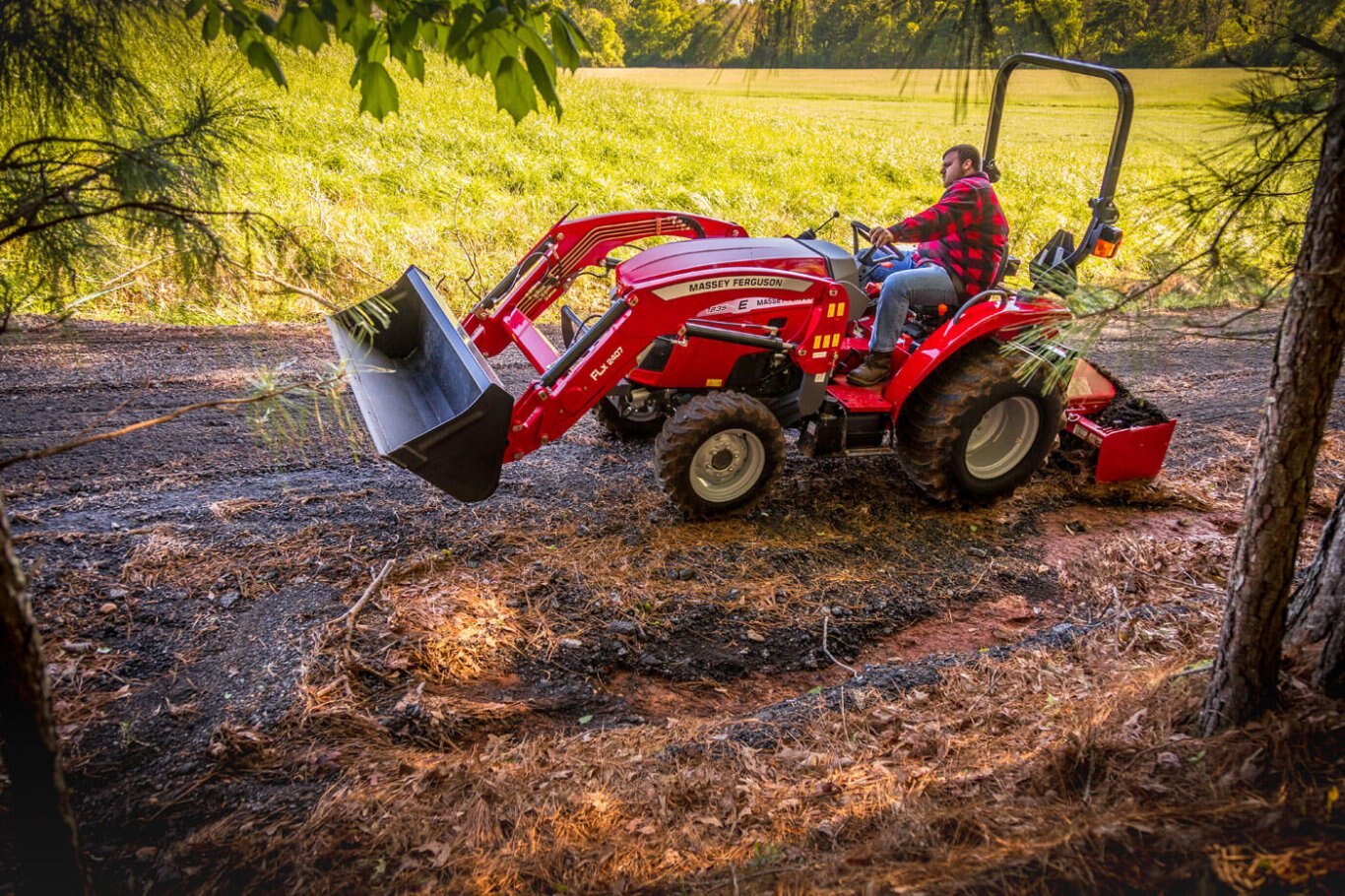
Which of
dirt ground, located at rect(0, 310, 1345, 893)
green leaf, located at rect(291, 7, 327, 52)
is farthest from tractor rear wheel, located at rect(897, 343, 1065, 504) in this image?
green leaf, located at rect(291, 7, 327, 52)

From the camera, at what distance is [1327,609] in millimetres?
2689

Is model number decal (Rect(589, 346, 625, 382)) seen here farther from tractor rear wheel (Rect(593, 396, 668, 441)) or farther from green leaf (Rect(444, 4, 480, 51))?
green leaf (Rect(444, 4, 480, 51))

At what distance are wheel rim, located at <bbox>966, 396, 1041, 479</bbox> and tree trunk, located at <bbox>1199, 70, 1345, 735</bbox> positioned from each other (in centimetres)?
272

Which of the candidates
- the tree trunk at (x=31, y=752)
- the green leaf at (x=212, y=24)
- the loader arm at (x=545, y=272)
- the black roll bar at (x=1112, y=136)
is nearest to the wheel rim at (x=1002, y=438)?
the black roll bar at (x=1112, y=136)

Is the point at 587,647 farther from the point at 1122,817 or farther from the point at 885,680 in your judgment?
the point at 1122,817

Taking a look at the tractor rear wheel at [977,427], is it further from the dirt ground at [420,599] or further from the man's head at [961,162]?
the man's head at [961,162]

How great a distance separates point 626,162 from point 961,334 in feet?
31.9

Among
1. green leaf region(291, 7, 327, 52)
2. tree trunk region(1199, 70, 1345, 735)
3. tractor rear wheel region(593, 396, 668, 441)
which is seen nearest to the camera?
tree trunk region(1199, 70, 1345, 735)

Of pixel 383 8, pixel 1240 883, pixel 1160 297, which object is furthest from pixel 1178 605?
pixel 383 8

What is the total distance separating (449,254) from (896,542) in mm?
6592

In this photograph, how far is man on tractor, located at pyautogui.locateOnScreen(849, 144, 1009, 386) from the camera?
478 centimetres

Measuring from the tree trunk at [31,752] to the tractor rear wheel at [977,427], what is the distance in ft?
13.4

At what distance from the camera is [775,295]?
4.61 m

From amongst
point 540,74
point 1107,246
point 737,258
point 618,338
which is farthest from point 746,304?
point 540,74
